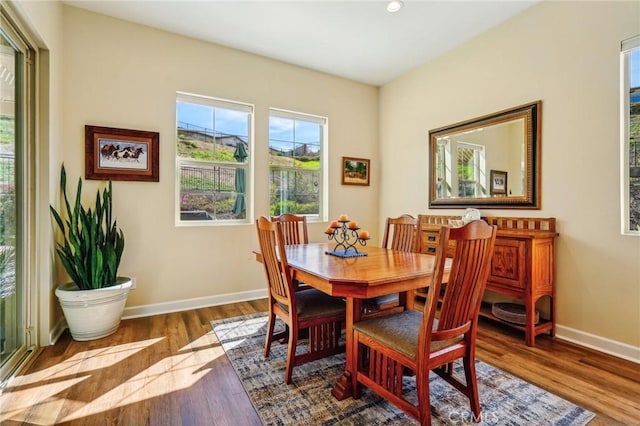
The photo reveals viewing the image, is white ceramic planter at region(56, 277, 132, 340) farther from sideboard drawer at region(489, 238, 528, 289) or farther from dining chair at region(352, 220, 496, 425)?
sideboard drawer at region(489, 238, 528, 289)

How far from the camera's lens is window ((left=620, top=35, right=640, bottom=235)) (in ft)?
7.23

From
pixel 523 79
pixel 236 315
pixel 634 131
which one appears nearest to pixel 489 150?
pixel 523 79

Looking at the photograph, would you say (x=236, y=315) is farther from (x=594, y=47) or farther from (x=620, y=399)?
(x=594, y=47)

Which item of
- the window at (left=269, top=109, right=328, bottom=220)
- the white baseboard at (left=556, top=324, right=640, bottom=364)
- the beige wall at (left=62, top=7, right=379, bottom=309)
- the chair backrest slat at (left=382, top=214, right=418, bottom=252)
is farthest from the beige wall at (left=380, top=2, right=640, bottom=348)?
the beige wall at (left=62, top=7, right=379, bottom=309)

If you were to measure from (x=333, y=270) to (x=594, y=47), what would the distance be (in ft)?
8.66

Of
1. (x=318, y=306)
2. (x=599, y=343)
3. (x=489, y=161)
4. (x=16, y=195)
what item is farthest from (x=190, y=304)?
(x=599, y=343)

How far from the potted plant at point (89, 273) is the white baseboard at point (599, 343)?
3.64m

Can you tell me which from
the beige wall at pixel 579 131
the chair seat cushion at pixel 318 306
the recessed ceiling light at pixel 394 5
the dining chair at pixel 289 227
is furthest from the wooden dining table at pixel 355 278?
the recessed ceiling light at pixel 394 5

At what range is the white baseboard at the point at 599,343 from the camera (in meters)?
2.16

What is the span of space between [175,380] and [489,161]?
10.7ft

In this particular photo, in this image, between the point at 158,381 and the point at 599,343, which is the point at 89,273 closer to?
the point at 158,381

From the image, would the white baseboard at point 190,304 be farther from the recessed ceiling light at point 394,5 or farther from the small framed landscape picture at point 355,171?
the recessed ceiling light at point 394,5

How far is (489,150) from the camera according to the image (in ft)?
10.2

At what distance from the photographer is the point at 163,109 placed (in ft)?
10.2
